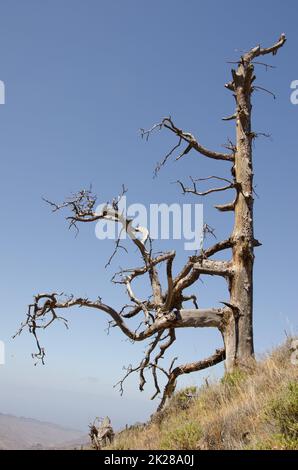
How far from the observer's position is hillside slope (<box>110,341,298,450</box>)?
5488 mm

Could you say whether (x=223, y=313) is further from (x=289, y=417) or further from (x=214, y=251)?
(x=289, y=417)

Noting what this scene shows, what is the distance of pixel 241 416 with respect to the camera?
6438 mm

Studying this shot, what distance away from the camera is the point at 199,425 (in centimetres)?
673

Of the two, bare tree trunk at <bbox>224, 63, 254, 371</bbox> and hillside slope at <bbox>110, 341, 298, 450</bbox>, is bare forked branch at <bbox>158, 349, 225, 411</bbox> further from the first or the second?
hillside slope at <bbox>110, 341, 298, 450</bbox>

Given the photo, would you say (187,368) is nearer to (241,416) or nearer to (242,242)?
(242,242)

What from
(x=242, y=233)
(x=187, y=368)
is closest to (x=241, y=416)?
(x=187, y=368)

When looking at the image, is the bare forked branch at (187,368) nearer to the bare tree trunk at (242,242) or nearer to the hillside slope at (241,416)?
the bare tree trunk at (242,242)

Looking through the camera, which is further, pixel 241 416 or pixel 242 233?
pixel 242 233

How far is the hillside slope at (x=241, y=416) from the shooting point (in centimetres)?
549

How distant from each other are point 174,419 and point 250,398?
6.74 feet

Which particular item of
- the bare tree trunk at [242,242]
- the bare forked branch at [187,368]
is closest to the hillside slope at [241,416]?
the bare tree trunk at [242,242]

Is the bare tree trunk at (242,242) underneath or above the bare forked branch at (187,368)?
above

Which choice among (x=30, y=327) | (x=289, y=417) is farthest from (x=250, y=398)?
(x=30, y=327)

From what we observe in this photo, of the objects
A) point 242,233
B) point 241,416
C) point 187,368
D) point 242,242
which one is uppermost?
point 242,233
